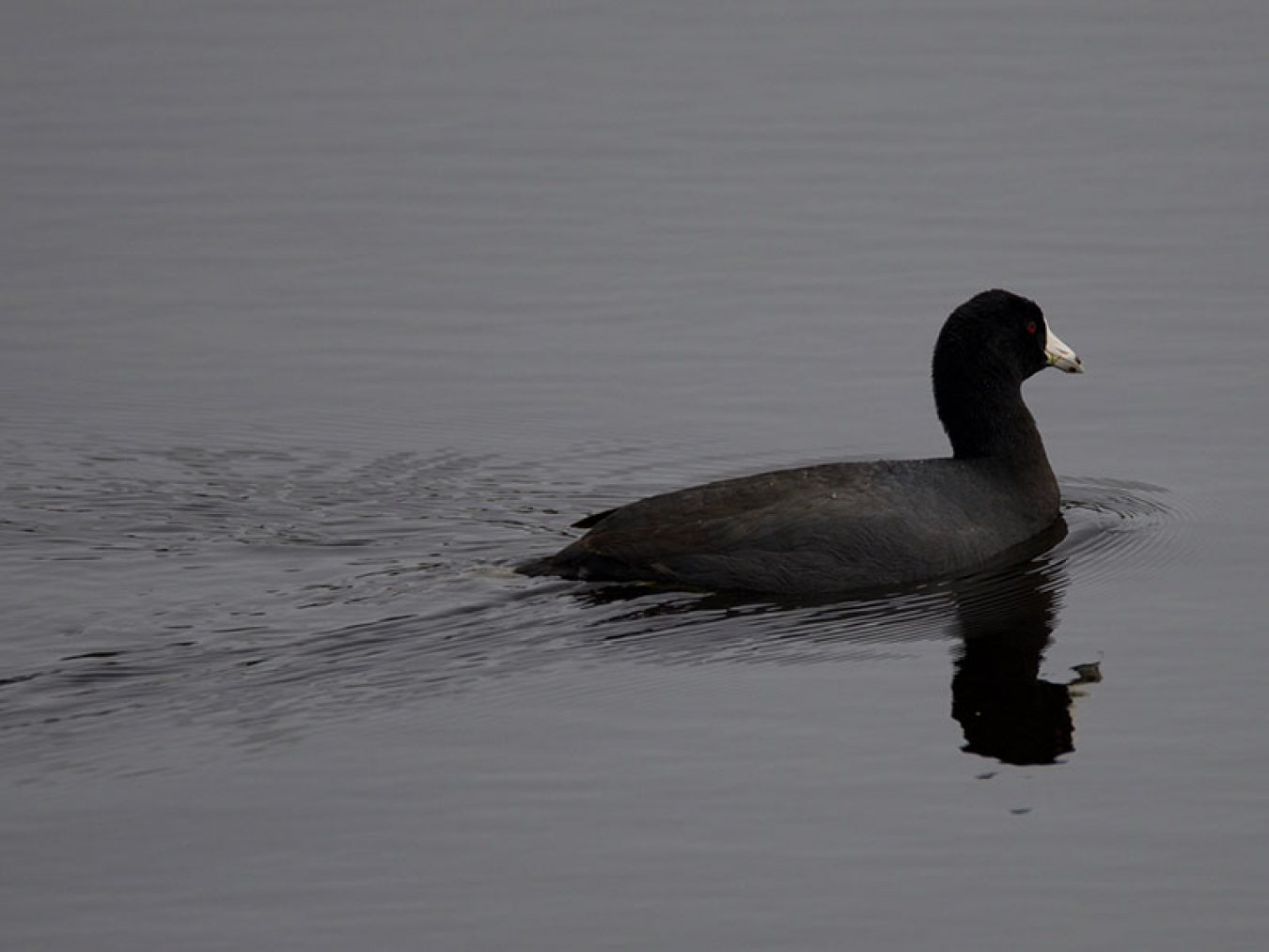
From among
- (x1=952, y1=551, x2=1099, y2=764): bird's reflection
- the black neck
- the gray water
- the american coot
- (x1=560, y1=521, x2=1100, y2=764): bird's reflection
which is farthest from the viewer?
the black neck

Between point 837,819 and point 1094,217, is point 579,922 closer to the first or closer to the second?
point 837,819

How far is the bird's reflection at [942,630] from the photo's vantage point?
10391 mm

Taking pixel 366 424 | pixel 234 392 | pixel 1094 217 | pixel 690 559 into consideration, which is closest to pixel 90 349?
pixel 234 392

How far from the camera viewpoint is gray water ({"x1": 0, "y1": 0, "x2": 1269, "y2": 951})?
8.62 metres

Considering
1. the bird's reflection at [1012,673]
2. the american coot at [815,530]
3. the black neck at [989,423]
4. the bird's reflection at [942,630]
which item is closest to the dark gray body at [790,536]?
the american coot at [815,530]

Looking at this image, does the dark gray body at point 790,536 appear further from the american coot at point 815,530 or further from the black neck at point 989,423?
the black neck at point 989,423

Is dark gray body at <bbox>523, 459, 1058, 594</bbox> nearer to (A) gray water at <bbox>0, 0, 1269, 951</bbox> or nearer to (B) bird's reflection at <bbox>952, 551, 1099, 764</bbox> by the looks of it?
(A) gray water at <bbox>0, 0, 1269, 951</bbox>

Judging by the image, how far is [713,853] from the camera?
343 inches

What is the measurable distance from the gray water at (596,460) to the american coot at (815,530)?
0.61 ft

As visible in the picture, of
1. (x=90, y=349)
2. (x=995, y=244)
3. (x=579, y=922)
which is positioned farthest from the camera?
(x=995, y=244)

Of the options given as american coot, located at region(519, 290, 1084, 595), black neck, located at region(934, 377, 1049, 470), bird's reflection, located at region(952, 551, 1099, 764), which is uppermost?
black neck, located at region(934, 377, 1049, 470)

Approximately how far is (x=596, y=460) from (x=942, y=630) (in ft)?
11.0

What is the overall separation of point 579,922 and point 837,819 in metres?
1.28

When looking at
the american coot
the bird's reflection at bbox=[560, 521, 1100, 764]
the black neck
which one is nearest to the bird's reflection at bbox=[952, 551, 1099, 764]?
the bird's reflection at bbox=[560, 521, 1100, 764]
